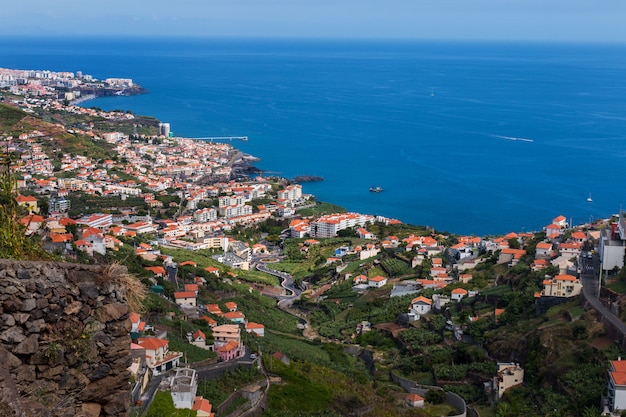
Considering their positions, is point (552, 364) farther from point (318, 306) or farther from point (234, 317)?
point (318, 306)

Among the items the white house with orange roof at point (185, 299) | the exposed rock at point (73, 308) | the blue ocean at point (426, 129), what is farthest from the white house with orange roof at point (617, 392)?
the blue ocean at point (426, 129)

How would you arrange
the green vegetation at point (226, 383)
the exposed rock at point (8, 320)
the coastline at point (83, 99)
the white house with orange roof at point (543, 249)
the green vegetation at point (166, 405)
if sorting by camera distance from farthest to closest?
the coastline at point (83, 99) → the white house with orange roof at point (543, 249) → the green vegetation at point (226, 383) → the green vegetation at point (166, 405) → the exposed rock at point (8, 320)

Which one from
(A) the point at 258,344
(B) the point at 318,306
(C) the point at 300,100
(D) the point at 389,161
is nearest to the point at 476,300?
(B) the point at 318,306

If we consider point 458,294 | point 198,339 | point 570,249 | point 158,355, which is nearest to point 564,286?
point 458,294

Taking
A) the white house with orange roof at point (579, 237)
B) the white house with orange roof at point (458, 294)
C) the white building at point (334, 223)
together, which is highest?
the white house with orange roof at point (579, 237)

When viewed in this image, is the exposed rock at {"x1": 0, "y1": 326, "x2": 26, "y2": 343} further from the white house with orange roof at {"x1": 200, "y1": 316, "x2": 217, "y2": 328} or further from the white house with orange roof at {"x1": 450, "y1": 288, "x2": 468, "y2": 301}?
the white house with orange roof at {"x1": 450, "y1": 288, "x2": 468, "y2": 301}

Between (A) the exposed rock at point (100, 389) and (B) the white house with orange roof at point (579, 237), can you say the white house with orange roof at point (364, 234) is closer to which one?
(B) the white house with orange roof at point (579, 237)

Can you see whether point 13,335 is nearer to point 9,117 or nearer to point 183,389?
point 183,389
